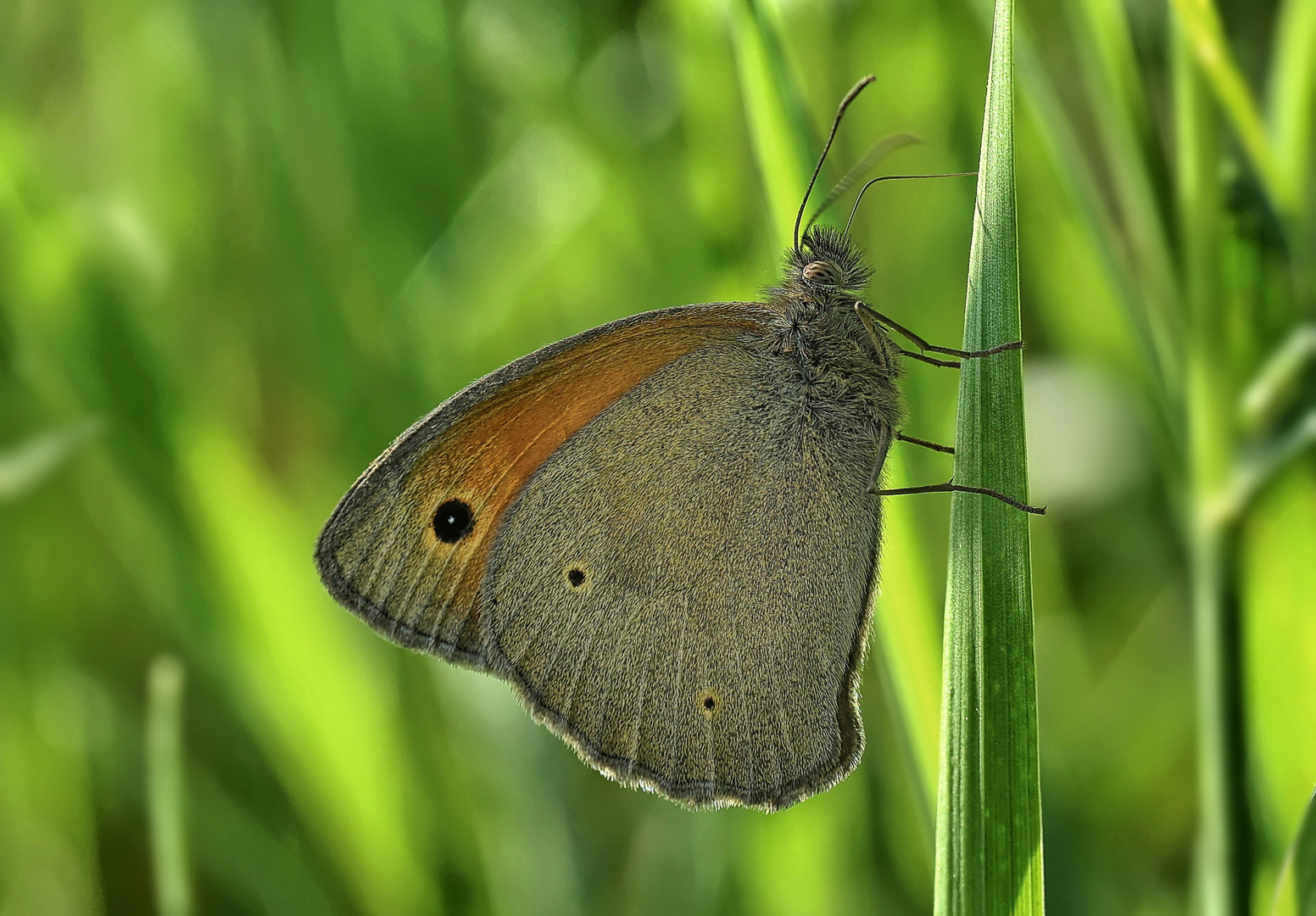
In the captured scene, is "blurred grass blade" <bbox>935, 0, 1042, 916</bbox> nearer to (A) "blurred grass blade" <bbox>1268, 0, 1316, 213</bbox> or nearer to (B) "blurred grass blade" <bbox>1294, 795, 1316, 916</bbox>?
(B) "blurred grass blade" <bbox>1294, 795, 1316, 916</bbox>

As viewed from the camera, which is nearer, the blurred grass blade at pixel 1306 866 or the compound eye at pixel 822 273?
the blurred grass blade at pixel 1306 866

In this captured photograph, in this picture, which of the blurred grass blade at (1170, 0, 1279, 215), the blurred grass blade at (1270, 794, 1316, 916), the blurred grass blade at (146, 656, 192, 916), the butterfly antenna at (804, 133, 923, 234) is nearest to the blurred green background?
the blurred grass blade at (1170, 0, 1279, 215)

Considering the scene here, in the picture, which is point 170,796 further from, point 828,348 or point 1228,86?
point 1228,86

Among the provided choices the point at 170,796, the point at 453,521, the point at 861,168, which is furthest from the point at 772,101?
the point at 170,796

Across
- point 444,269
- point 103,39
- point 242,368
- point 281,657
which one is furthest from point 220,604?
point 103,39

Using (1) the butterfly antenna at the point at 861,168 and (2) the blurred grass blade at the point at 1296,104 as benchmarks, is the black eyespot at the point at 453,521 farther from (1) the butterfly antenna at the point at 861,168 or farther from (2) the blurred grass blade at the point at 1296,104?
(2) the blurred grass blade at the point at 1296,104

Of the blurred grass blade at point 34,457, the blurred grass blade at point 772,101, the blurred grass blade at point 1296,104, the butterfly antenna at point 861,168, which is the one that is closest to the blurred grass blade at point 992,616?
the blurred grass blade at point 772,101
